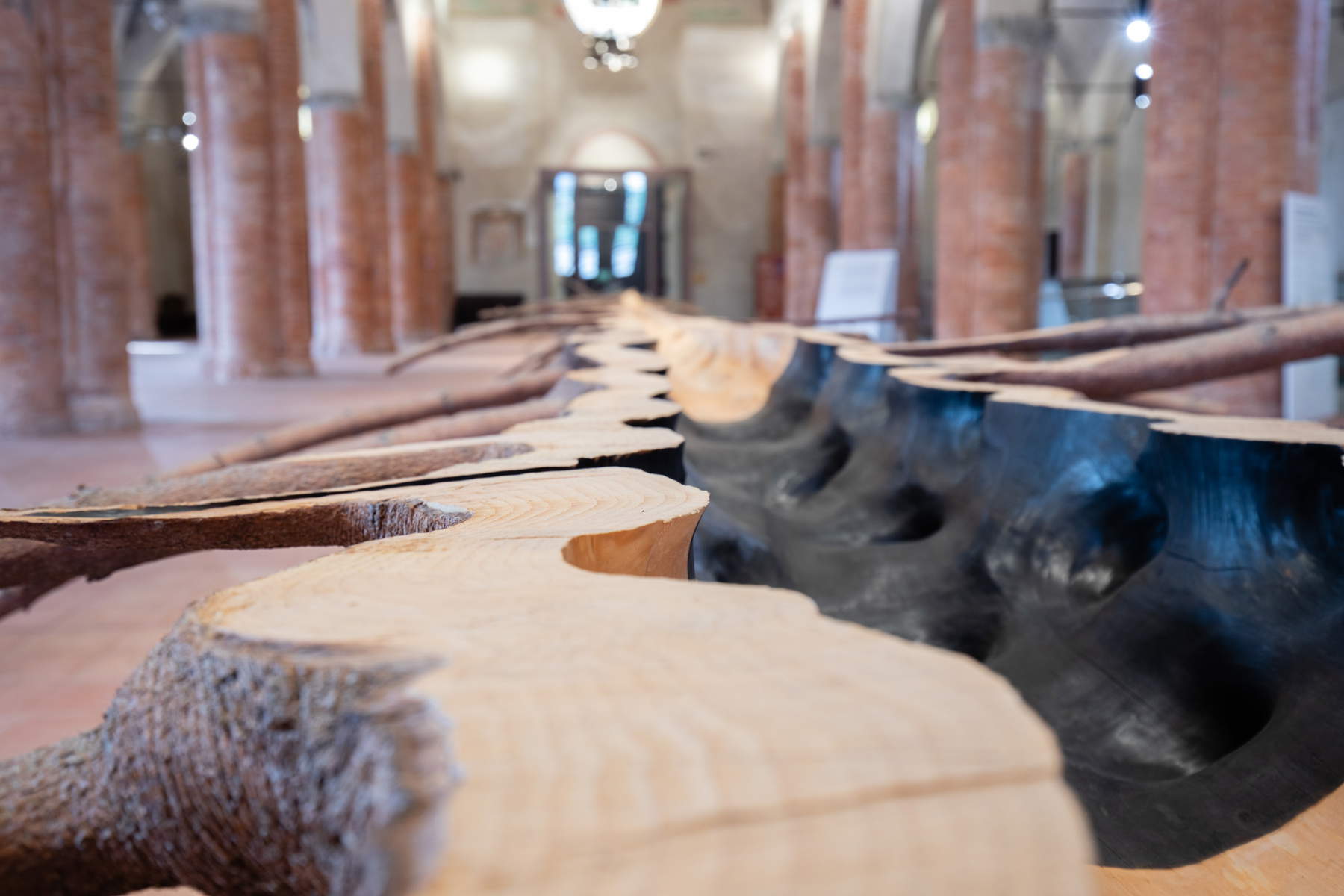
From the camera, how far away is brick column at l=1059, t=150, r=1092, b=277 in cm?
2309

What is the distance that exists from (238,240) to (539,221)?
15.9 metres

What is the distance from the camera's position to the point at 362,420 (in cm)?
427

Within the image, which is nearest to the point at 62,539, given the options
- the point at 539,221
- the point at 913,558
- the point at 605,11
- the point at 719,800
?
the point at 719,800

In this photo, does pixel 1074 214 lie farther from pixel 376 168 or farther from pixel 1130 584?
pixel 1130 584

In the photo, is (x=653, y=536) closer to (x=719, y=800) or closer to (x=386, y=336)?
(x=719, y=800)

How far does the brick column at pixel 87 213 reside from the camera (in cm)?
736

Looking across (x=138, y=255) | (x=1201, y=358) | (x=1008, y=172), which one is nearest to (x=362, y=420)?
(x=1201, y=358)

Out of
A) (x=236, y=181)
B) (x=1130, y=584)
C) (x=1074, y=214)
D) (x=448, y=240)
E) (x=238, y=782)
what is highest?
(x=1074, y=214)

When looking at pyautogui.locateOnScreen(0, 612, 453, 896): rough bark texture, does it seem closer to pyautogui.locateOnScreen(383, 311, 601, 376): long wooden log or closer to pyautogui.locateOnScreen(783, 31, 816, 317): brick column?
pyautogui.locateOnScreen(383, 311, 601, 376): long wooden log

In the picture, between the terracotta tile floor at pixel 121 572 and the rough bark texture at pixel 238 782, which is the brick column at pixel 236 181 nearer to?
the terracotta tile floor at pixel 121 572

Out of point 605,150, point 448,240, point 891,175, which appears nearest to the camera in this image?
point 891,175

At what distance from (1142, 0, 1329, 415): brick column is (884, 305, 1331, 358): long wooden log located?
2.18 metres

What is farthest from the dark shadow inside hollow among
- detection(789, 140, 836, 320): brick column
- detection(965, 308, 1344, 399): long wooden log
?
detection(789, 140, 836, 320): brick column

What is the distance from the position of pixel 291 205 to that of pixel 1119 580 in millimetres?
11762
